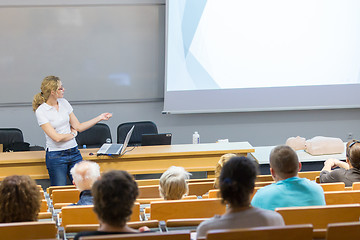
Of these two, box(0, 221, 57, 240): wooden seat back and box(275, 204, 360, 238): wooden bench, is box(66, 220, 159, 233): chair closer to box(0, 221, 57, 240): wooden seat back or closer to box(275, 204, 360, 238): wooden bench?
box(0, 221, 57, 240): wooden seat back

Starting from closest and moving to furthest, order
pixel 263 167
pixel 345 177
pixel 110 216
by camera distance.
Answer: pixel 110 216
pixel 345 177
pixel 263 167

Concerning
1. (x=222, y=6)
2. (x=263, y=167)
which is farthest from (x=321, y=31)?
(x=263, y=167)

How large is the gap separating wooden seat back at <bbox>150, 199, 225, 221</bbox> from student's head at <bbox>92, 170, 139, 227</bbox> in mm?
676

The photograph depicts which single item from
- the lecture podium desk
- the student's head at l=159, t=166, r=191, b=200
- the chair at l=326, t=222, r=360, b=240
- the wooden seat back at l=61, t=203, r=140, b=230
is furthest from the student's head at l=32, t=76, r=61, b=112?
the chair at l=326, t=222, r=360, b=240

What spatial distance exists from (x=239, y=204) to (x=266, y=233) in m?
0.30

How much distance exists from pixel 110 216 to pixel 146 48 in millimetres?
5372

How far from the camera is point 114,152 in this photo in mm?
4996

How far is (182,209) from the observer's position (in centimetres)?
297

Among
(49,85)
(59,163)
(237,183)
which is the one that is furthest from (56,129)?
(237,183)

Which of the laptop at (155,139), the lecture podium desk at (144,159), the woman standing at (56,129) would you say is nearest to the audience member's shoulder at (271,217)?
the woman standing at (56,129)

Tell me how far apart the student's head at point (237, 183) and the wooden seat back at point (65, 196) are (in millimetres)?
1657

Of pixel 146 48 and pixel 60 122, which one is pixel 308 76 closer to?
pixel 146 48

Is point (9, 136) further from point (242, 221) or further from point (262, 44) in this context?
point (242, 221)

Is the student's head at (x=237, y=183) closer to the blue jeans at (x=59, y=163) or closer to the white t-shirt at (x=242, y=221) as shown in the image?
the white t-shirt at (x=242, y=221)
